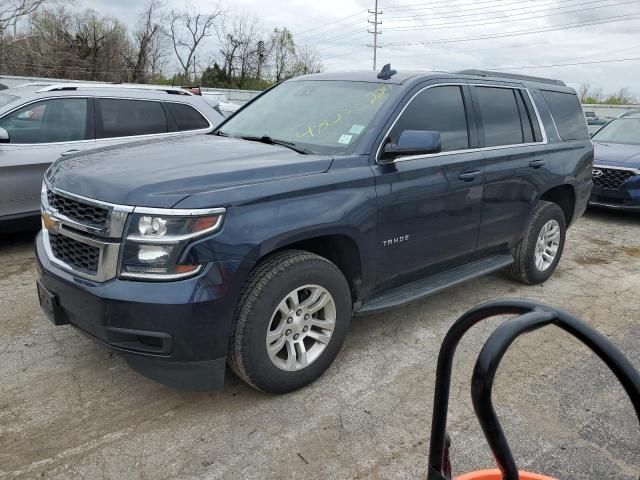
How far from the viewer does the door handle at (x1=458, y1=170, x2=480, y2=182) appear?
13.1ft

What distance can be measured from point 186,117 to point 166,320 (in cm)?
446

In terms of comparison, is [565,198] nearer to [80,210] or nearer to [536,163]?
[536,163]

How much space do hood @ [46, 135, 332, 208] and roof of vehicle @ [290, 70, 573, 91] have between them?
3.26 feet

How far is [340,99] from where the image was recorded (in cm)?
392

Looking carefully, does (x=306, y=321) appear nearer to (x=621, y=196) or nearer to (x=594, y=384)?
(x=594, y=384)

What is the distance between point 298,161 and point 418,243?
3.59 ft

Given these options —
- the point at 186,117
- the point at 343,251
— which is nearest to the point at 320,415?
the point at 343,251

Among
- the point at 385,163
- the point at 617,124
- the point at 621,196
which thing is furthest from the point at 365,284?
the point at 617,124

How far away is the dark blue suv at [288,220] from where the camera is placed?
8.64 feet

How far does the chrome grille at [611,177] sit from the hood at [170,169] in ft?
22.1

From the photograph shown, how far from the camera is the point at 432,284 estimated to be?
3943 millimetres

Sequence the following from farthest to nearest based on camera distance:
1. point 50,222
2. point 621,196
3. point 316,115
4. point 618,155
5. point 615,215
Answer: point 615,215 → point 618,155 → point 621,196 → point 316,115 → point 50,222

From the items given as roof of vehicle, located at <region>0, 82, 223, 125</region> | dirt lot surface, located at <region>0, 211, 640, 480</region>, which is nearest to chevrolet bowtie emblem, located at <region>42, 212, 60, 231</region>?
dirt lot surface, located at <region>0, 211, 640, 480</region>

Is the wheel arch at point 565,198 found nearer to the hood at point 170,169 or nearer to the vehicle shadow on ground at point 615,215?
the hood at point 170,169
